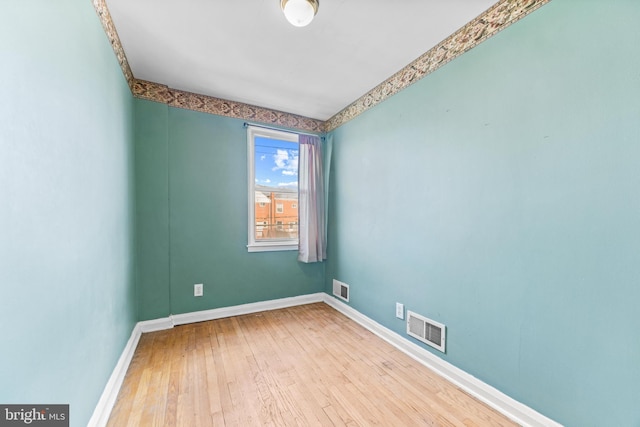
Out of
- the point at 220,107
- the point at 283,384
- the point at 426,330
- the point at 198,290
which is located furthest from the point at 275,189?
the point at 426,330

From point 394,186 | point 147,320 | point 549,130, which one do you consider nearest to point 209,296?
point 147,320

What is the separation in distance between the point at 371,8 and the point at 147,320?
3.28 m

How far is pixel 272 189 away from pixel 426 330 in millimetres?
2272

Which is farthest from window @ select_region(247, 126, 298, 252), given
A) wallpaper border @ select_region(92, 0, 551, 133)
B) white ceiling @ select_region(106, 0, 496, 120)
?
white ceiling @ select_region(106, 0, 496, 120)

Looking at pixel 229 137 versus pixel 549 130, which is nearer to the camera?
pixel 549 130

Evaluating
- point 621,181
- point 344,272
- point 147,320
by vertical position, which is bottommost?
point 147,320

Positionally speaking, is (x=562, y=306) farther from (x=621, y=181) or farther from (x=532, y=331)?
(x=621, y=181)

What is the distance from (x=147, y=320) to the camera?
2.53m

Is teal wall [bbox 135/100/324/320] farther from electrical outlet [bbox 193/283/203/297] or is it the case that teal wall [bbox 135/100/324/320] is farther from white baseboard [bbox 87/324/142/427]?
white baseboard [bbox 87/324/142/427]

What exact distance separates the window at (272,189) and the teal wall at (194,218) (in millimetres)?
101

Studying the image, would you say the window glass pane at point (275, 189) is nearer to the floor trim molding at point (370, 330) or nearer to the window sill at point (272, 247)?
the window sill at point (272, 247)

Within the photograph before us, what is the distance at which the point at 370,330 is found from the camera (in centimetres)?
256

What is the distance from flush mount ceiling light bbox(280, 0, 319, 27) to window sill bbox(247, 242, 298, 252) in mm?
2280

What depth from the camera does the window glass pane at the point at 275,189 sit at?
123 inches
